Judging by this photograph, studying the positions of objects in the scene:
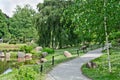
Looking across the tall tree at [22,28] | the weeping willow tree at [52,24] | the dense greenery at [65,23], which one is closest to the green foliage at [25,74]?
the dense greenery at [65,23]

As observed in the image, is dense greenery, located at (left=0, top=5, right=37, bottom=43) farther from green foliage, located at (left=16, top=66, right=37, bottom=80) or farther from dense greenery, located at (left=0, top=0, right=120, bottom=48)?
green foliage, located at (left=16, top=66, right=37, bottom=80)

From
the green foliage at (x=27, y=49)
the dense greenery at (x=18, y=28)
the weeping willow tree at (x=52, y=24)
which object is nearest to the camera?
the green foliage at (x=27, y=49)

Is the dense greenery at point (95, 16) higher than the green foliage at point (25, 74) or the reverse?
higher

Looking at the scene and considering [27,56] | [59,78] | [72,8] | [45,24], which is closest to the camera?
[59,78]

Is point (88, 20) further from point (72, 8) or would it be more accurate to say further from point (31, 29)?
point (31, 29)

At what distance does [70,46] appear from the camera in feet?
152

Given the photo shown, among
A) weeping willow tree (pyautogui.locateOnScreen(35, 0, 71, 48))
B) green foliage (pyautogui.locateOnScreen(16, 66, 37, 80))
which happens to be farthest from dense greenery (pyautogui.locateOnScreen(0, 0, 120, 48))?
green foliage (pyautogui.locateOnScreen(16, 66, 37, 80))

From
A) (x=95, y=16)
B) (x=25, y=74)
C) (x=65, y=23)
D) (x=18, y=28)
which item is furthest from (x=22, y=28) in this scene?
(x=25, y=74)

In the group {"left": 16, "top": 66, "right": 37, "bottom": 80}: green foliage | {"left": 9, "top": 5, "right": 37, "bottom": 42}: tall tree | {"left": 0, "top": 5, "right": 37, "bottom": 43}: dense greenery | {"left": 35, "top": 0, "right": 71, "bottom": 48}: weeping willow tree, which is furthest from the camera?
{"left": 9, "top": 5, "right": 37, "bottom": 42}: tall tree

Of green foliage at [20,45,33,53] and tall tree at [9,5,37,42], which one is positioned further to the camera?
tall tree at [9,5,37,42]

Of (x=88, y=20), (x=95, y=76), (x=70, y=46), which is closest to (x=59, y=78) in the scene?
(x=95, y=76)

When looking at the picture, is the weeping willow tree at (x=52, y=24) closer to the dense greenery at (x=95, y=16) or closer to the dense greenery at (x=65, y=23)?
the dense greenery at (x=65, y=23)

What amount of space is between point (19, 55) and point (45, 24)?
851 cm

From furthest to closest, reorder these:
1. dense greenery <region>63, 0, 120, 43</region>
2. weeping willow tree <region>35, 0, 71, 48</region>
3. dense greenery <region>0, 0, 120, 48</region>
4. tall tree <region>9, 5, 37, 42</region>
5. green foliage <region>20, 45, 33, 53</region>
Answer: tall tree <region>9, 5, 37, 42</region>
weeping willow tree <region>35, 0, 71, 48</region>
green foliage <region>20, 45, 33, 53</region>
dense greenery <region>0, 0, 120, 48</region>
dense greenery <region>63, 0, 120, 43</region>
